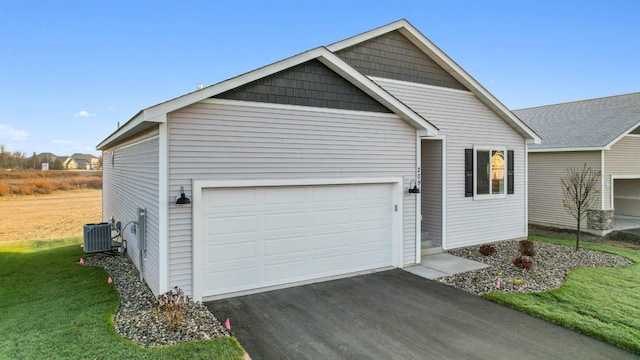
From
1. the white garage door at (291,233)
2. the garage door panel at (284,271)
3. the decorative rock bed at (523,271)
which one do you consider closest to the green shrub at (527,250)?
the decorative rock bed at (523,271)

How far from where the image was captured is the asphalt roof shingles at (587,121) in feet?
43.0

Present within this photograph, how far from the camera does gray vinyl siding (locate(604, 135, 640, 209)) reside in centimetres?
1321

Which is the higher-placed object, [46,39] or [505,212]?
[46,39]

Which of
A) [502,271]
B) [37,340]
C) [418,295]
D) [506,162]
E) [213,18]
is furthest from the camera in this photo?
[213,18]

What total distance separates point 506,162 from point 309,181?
7.51m

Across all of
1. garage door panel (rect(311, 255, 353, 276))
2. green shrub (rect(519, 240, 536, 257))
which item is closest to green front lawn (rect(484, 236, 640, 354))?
green shrub (rect(519, 240, 536, 257))

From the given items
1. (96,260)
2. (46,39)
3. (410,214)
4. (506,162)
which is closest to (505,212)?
(506,162)

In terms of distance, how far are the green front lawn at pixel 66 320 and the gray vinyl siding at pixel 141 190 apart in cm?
80

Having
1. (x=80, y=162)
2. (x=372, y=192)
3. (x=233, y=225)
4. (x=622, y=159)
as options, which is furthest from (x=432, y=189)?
(x=80, y=162)

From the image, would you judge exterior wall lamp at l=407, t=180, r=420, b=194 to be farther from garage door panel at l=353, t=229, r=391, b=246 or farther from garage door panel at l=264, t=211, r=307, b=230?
garage door panel at l=264, t=211, r=307, b=230

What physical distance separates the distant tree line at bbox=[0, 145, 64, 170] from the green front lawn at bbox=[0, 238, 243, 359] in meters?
45.8

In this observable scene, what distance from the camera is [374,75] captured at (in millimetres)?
9398

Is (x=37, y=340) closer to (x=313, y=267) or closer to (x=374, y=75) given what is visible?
(x=313, y=267)

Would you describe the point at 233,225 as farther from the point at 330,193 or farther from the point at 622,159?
the point at 622,159
